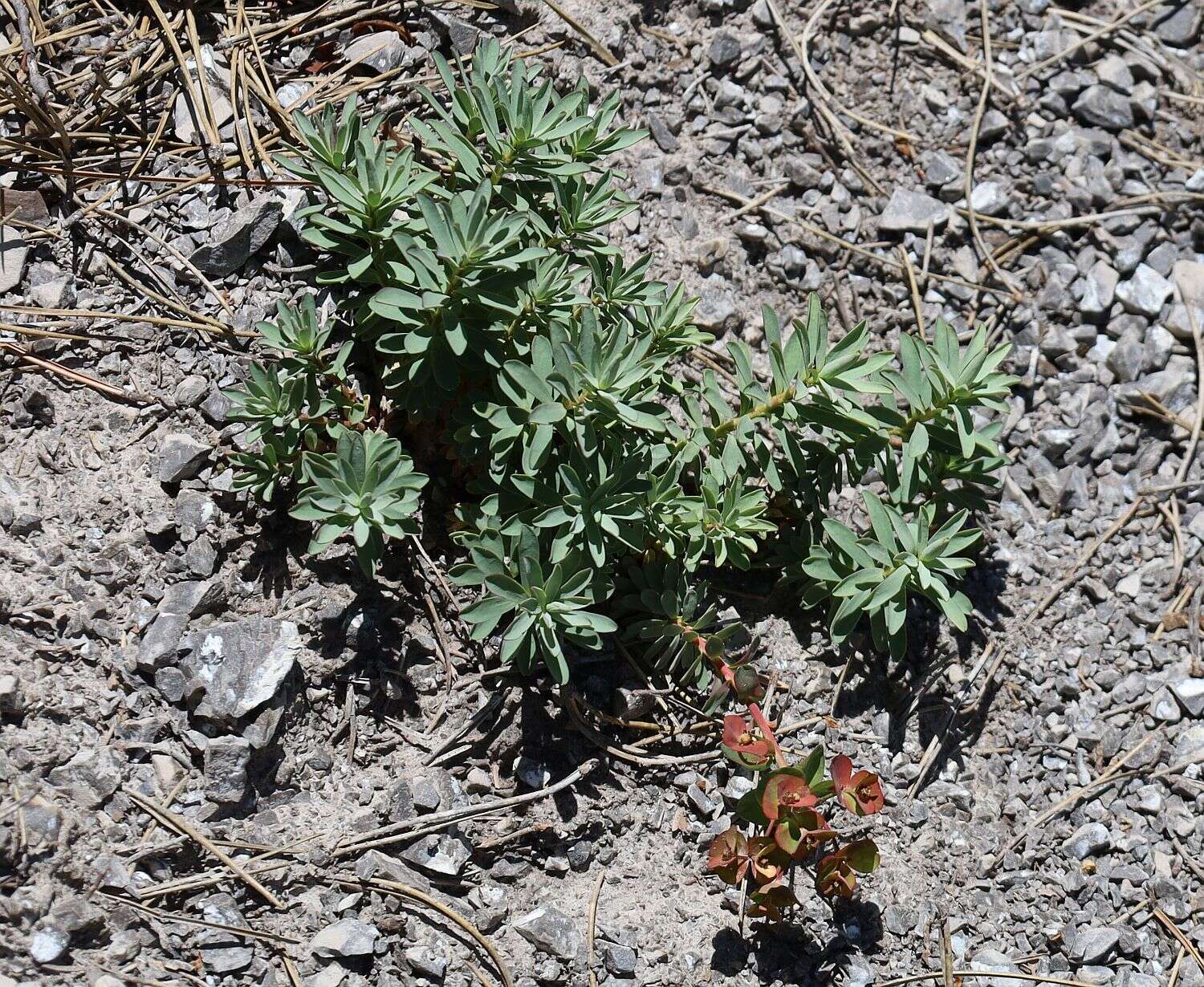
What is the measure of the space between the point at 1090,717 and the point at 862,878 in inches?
37.2

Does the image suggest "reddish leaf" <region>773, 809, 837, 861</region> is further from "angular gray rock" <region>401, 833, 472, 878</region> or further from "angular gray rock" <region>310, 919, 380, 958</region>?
"angular gray rock" <region>310, 919, 380, 958</region>

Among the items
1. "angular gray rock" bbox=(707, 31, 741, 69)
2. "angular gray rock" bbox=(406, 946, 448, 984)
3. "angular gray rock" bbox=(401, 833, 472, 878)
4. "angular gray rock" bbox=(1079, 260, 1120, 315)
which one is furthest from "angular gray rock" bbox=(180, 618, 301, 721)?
"angular gray rock" bbox=(1079, 260, 1120, 315)

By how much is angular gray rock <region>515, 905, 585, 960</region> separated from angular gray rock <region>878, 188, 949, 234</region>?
8.41 ft

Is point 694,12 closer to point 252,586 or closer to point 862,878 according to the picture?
point 252,586

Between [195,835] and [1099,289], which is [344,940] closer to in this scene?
[195,835]

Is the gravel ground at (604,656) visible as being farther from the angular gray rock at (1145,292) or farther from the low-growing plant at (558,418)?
the low-growing plant at (558,418)

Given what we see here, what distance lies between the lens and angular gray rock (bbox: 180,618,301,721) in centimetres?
254

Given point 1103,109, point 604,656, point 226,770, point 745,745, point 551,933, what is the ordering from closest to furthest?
point 226,770 → point 551,933 → point 745,745 → point 604,656 → point 1103,109

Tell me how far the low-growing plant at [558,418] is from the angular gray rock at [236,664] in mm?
294

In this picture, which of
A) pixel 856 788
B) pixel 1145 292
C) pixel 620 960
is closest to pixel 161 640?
pixel 620 960

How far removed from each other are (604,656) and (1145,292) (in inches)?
97.2

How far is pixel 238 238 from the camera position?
2.94 metres

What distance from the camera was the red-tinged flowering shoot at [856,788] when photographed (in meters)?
2.69

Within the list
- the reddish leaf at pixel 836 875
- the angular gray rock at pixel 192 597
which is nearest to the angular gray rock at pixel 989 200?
the reddish leaf at pixel 836 875
